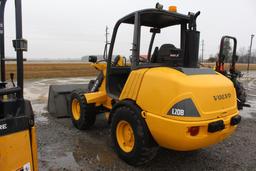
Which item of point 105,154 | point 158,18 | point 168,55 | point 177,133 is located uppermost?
point 158,18

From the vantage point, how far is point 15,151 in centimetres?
204

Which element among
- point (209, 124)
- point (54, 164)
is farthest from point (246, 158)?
point (54, 164)

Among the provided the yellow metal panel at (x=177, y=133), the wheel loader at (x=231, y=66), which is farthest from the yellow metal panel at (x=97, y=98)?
the wheel loader at (x=231, y=66)

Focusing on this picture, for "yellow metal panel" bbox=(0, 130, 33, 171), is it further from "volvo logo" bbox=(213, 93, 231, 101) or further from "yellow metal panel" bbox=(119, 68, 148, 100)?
"volvo logo" bbox=(213, 93, 231, 101)

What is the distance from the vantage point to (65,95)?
6414 millimetres

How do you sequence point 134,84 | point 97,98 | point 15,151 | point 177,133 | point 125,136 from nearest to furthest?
point 15,151 → point 177,133 → point 134,84 → point 125,136 → point 97,98

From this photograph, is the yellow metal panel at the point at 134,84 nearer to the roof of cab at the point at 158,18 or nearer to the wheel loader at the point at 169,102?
the wheel loader at the point at 169,102

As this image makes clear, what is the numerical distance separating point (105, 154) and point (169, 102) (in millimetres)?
1689

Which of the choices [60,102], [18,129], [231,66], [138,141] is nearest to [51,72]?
[60,102]

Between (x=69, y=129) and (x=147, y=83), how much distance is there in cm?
274

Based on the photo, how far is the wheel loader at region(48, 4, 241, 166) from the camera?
9.79 ft

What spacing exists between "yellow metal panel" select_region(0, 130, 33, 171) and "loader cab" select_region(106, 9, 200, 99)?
2.07m

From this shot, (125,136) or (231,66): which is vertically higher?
(231,66)

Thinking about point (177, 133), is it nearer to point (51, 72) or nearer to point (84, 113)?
point (84, 113)
